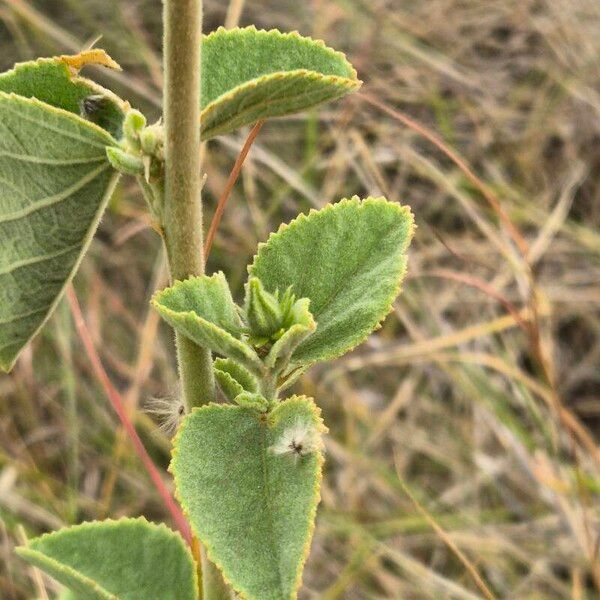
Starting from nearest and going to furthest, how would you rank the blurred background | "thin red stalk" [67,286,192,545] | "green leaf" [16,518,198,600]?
1. "green leaf" [16,518,198,600]
2. "thin red stalk" [67,286,192,545]
3. the blurred background

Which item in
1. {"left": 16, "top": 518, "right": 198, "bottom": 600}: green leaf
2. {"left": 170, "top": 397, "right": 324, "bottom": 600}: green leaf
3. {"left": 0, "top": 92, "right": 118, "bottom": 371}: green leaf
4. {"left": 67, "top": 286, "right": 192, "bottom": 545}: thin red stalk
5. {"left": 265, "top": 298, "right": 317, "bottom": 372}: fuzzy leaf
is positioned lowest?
{"left": 67, "top": 286, "right": 192, "bottom": 545}: thin red stalk

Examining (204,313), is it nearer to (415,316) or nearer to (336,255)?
(336,255)

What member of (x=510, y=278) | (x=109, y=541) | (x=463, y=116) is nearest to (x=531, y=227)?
(x=510, y=278)

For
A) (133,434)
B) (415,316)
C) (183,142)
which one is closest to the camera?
(183,142)

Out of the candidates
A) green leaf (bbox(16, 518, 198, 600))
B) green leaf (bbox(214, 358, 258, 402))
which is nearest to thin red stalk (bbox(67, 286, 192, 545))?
green leaf (bbox(16, 518, 198, 600))

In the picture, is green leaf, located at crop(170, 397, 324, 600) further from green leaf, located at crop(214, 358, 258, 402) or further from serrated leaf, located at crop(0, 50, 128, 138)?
serrated leaf, located at crop(0, 50, 128, 138)

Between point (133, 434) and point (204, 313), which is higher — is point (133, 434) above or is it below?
below

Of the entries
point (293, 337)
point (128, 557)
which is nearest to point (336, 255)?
point (293, 337)
